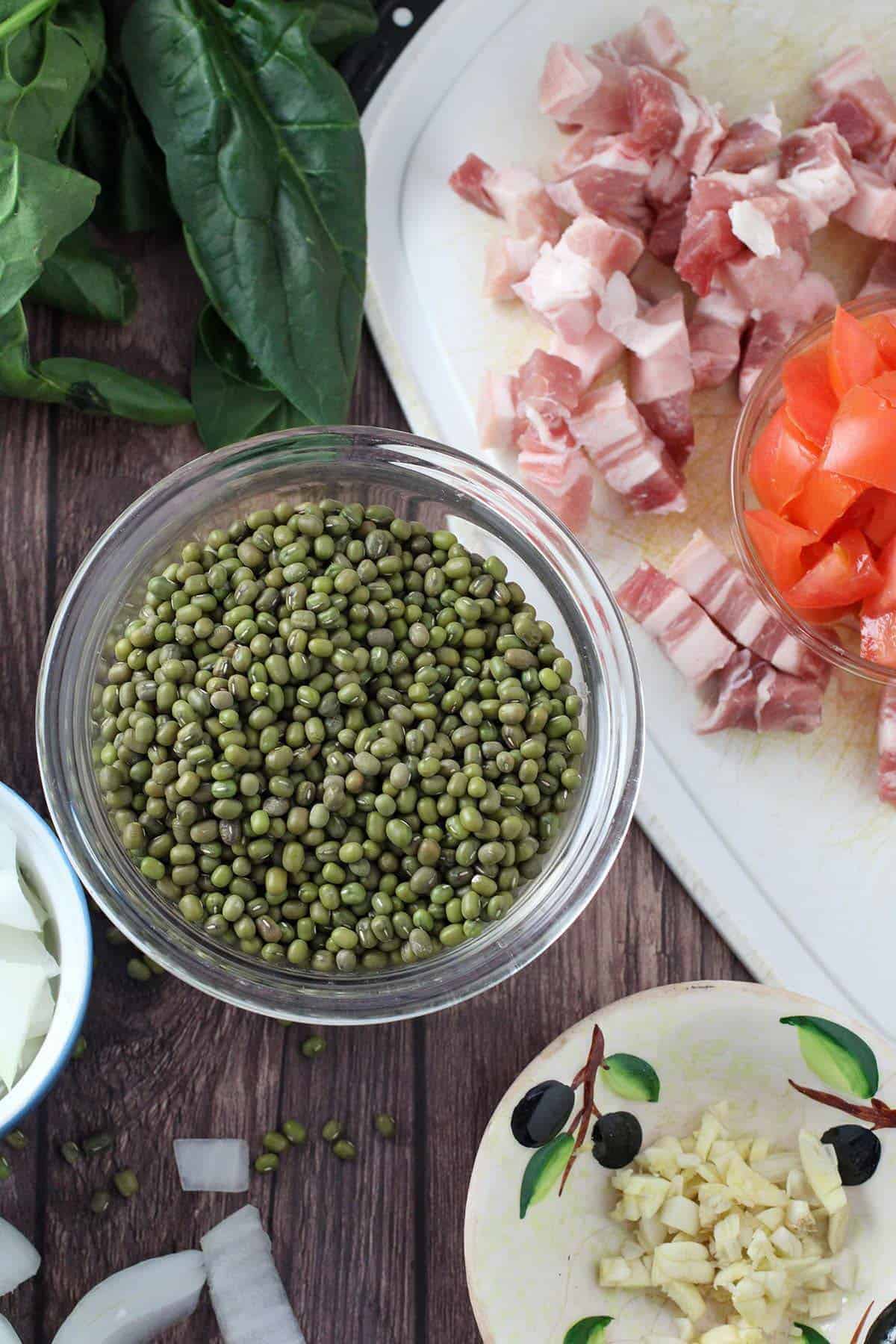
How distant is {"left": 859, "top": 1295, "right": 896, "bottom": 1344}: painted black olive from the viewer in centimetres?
145

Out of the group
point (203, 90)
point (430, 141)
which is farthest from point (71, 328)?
point (430, 141)

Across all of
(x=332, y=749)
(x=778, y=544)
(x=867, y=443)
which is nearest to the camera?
(x=332, y=749)

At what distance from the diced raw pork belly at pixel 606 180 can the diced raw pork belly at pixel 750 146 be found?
0.10m

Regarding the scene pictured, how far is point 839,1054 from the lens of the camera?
1461 millimetres

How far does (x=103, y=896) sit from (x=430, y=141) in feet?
3.36

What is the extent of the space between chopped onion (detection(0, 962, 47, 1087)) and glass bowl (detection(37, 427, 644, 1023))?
4.7 inches

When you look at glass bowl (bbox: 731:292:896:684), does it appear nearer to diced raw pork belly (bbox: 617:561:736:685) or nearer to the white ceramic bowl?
diced raw pork belly (bbox: 617:561:736:685)

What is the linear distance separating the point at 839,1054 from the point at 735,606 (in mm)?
540

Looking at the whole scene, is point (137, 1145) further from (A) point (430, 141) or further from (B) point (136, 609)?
(A) point (430, 141)

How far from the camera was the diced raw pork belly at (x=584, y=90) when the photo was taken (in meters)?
1.60

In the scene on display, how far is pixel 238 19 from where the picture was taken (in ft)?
4.89

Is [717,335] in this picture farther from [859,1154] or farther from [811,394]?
[859,1154]

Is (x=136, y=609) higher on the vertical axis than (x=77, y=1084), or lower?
higher

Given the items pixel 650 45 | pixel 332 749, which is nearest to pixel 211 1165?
pixel 332 749
